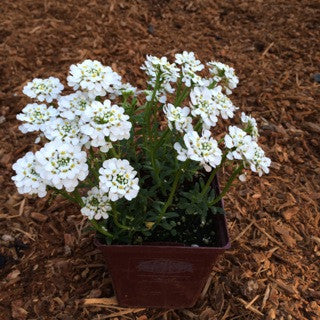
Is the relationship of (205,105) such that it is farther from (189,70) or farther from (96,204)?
(96,204)

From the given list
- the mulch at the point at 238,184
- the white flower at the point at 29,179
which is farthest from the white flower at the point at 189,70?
the mulch at the point at 238,184

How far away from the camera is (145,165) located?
1975mm

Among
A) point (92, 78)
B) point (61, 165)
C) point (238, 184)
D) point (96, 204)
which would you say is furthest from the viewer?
point (238, 184)

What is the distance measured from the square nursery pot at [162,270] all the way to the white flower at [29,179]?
1.45 ft

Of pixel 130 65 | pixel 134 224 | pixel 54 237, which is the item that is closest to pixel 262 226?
pixel 134 224

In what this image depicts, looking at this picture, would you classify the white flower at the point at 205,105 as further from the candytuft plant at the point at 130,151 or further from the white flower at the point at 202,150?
the white flower at the point at 202,150

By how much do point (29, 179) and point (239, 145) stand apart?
824 mm

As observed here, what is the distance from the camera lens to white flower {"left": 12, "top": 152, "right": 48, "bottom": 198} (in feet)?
4.90

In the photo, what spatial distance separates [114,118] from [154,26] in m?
2.91

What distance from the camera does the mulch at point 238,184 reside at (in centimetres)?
234

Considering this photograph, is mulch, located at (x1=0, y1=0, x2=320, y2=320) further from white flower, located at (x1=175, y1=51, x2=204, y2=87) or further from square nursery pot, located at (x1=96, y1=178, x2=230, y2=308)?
white flower, located at (x1=175, y1=51, x2=204, y2=87)

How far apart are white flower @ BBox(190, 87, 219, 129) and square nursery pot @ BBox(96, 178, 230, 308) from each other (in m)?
0.54

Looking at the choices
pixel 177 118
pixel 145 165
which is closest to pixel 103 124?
pixel 177 118

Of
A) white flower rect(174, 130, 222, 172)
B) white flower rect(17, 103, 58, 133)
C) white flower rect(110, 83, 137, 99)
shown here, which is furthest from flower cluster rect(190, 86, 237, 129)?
white flower rect(17, 103, 58, 133)
